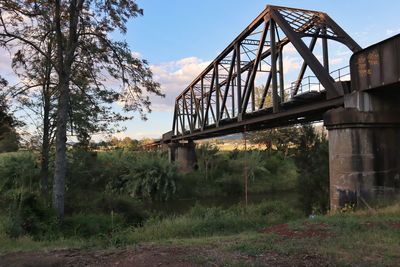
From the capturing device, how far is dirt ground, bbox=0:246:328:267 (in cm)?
Answer: 624

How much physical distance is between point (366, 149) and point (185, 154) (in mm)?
44072

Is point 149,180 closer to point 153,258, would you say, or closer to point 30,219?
point 30,219

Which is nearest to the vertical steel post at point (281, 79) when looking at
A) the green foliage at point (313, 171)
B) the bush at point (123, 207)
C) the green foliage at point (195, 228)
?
the green foliage at point (313, 171)

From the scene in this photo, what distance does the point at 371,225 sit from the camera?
355 inches

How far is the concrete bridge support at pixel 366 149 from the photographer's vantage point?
15289 millimetres

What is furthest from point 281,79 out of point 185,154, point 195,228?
point 185,154

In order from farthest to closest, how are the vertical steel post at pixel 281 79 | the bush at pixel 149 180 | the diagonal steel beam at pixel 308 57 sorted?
the bush at pixel 149 180
the vertical steel post at pixel 281 79
the diagonal steel beam at pixel 308 57

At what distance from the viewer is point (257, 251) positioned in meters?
6.95

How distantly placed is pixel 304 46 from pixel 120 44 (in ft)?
36.3

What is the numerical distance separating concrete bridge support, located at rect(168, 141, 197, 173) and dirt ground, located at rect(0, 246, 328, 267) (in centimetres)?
4706

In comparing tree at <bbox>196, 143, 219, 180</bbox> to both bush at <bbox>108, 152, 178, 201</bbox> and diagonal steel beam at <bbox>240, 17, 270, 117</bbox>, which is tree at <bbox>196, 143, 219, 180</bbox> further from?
diagonal steel beam at <bbox>240, 17, 270, 117</bbox>

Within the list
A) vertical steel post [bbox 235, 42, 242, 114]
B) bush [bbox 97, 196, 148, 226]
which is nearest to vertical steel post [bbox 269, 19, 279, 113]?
vertical steel post [bbox 235, 42, 242, 114]

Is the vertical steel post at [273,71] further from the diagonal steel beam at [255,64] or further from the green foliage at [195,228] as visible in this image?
the green foliage at [195,228]

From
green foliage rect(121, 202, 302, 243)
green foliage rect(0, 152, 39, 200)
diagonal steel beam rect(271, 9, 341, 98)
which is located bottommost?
green foliage rect(121, 202, 302, 243)
